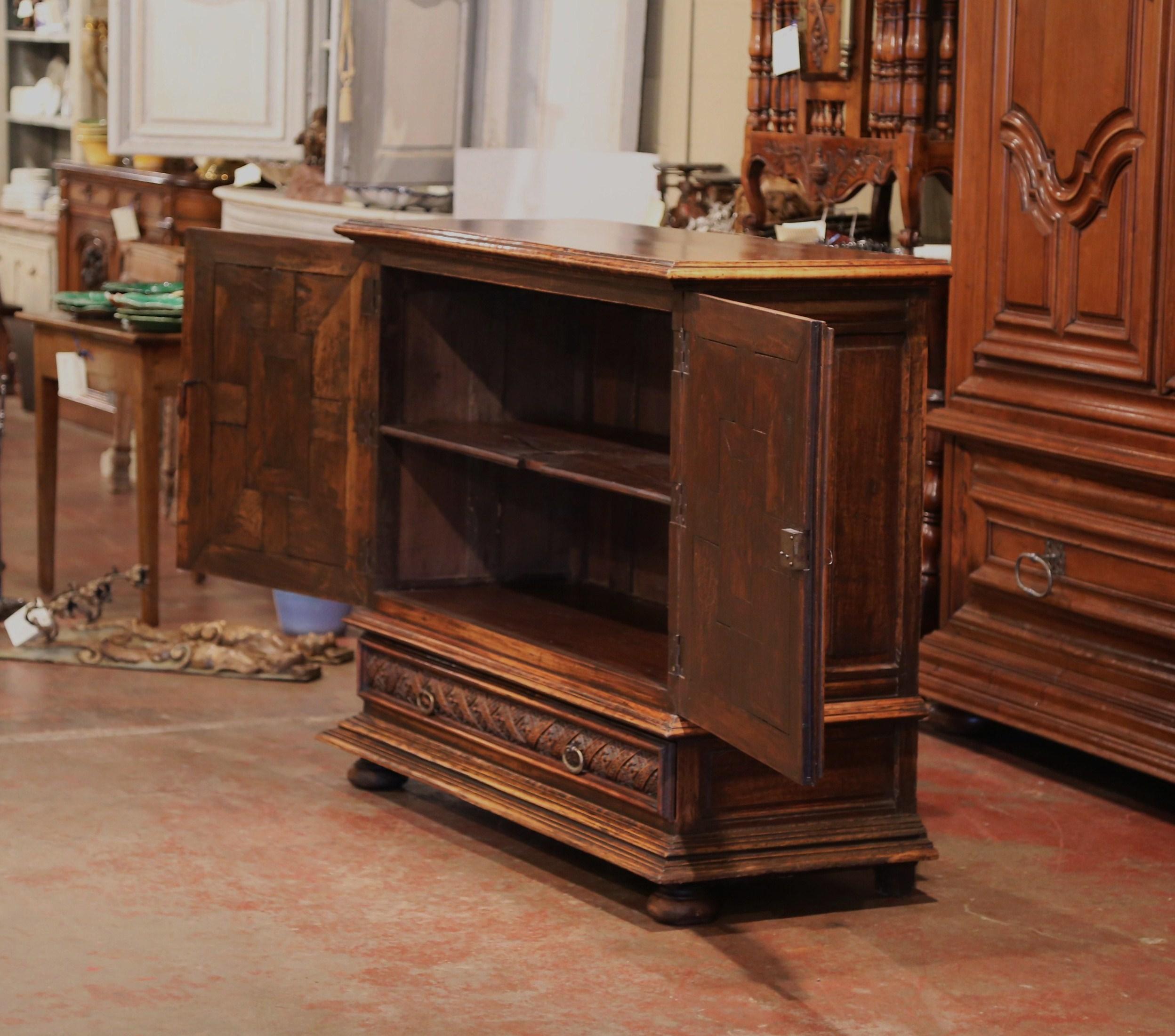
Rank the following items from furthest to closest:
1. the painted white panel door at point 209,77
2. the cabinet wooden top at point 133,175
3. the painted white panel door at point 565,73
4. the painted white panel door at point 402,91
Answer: the cabinet wooden top at point 133,175
the painted white panel door at point 209,77
the painted white panel door at point 565,73
the painted white panel door at point 402,91

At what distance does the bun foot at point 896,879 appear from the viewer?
140 inches

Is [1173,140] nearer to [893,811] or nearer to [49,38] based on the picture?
[893,811]

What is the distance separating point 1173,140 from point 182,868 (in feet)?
8.01

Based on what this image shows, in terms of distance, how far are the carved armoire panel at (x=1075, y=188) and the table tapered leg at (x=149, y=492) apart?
2356mm

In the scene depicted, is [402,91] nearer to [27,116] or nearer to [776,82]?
[776,82]

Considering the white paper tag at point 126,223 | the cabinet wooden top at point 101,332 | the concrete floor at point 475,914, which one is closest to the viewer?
the concrete floor at point 475,914

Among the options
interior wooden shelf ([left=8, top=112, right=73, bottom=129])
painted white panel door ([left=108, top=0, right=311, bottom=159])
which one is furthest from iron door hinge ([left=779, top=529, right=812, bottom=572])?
interior wooden shelf ([left=8, top=112, right=73, bottom=129])

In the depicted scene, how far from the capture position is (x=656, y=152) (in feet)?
20.6

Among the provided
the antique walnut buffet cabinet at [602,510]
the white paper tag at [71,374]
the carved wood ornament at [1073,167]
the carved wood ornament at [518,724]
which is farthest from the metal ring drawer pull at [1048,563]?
the white paper tag at [71,374]

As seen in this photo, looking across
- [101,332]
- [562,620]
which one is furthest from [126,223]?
[562,620]

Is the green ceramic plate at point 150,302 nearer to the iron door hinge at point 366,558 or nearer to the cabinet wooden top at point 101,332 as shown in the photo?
the cabinet wooden top at point 101,332

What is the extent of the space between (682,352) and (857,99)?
1.73m

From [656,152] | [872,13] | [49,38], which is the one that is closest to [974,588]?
[872,13]

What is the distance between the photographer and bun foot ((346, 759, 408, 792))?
4.12 meters
